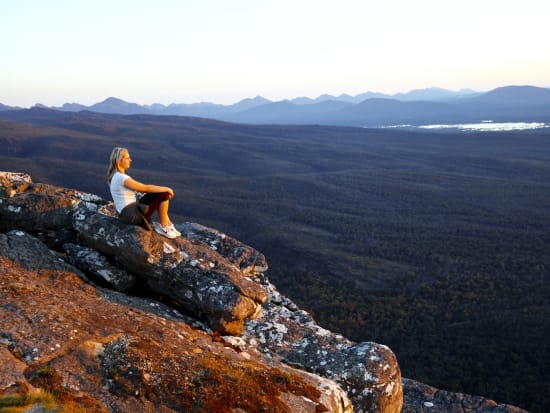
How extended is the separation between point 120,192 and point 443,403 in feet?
41.0

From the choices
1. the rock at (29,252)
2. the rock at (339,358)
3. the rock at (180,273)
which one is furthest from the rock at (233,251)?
the rock at (29,252)

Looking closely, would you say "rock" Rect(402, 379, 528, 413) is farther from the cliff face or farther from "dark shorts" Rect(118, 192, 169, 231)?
"dark shorts" Rect(118, 192, 169, 231)

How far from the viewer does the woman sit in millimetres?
10336


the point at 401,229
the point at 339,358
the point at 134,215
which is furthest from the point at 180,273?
the point at 401,229

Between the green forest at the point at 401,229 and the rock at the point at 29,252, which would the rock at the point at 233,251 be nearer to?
the rock at the point at 29,252

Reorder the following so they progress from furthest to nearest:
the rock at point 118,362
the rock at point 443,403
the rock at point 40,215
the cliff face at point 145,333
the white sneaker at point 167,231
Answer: the rock at point 443,403, the rock at point 40,215, the white sneaker at point 167,231, the cliff face at point 145,333, the rock at point 118,362

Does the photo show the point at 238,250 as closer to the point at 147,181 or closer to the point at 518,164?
the point at 147,181

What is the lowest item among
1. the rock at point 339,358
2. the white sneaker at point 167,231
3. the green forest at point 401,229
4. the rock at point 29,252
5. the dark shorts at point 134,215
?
the green forest at point 401,229

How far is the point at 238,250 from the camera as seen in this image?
15.4 metres

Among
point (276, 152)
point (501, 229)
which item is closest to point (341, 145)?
point (276, 152)

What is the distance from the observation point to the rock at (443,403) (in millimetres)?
14008

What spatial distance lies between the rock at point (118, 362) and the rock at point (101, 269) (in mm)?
741

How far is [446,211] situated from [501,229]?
1291cm

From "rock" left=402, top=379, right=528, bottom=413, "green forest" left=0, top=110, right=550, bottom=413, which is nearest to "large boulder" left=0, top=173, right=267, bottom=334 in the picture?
"rock" left=402, top=379, right=528, bottom=413
